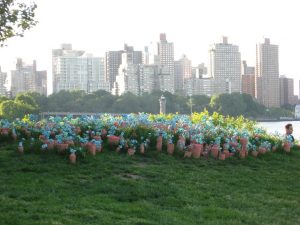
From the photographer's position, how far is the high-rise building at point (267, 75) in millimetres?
96375

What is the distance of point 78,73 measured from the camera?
108 m

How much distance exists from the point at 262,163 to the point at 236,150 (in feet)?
1.54

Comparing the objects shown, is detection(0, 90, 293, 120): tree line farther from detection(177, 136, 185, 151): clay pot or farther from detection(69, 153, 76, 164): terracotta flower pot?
detection(69, 153, 76, 164): terracotta flower pot

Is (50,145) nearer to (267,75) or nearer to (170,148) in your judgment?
(170,148)

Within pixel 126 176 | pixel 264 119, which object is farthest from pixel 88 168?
pixel 264 119

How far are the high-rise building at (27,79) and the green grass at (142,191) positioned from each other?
315ft

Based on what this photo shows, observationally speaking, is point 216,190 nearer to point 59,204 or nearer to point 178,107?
point 59,204

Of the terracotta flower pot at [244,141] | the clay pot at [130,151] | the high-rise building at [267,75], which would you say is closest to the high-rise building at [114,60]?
the high-rise building at [267,75]

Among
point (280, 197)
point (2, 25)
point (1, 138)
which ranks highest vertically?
point (2, 25)

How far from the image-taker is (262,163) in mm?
7664

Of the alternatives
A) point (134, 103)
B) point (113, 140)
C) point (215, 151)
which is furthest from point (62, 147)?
point (134, 103)

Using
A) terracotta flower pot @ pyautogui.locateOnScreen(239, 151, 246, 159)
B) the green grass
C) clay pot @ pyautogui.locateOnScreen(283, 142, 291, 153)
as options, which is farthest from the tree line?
the green grass

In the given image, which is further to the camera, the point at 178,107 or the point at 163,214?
the point at 178,107

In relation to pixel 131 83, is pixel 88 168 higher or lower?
lower
